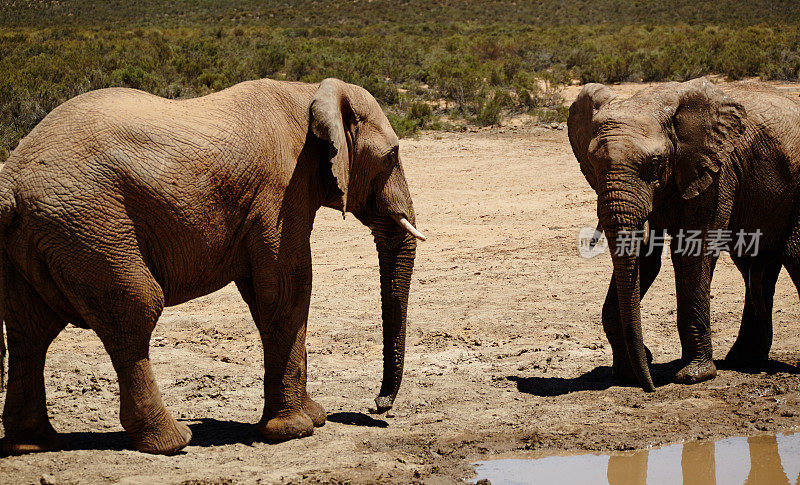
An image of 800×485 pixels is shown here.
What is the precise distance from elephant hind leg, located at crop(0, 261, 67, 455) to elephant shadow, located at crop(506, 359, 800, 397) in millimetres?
3806

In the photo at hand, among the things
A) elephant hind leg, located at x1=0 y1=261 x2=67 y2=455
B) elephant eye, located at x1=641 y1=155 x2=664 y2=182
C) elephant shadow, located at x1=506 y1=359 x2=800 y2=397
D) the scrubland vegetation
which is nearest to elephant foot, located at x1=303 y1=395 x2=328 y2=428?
elephant hind leg, located at x1=0 y1=261 x2=67 y2=455

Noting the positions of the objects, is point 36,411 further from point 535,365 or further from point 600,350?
point 600,350

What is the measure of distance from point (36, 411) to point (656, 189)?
469cm

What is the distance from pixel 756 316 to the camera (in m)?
8.66

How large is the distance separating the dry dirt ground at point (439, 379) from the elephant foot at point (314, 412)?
93mm

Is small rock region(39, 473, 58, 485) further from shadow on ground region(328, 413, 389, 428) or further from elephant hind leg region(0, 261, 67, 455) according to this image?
shadow on ground region(328, 413, 389, 428)

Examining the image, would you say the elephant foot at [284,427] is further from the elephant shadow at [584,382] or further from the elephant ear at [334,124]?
the elephant shadow at [584,382]

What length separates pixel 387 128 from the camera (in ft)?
22.3

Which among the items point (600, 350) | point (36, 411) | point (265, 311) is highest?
point (265, 311)

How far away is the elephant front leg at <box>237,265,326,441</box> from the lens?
20.9 feet

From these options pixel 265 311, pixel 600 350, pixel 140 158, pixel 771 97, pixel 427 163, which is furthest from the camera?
pixel 427 163

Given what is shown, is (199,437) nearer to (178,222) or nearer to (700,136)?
(178,222)

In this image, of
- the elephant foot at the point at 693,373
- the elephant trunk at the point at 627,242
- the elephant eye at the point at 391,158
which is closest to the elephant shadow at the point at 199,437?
the elephant eye at the point at 391,158

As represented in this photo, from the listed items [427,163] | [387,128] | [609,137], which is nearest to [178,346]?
[387,128]
